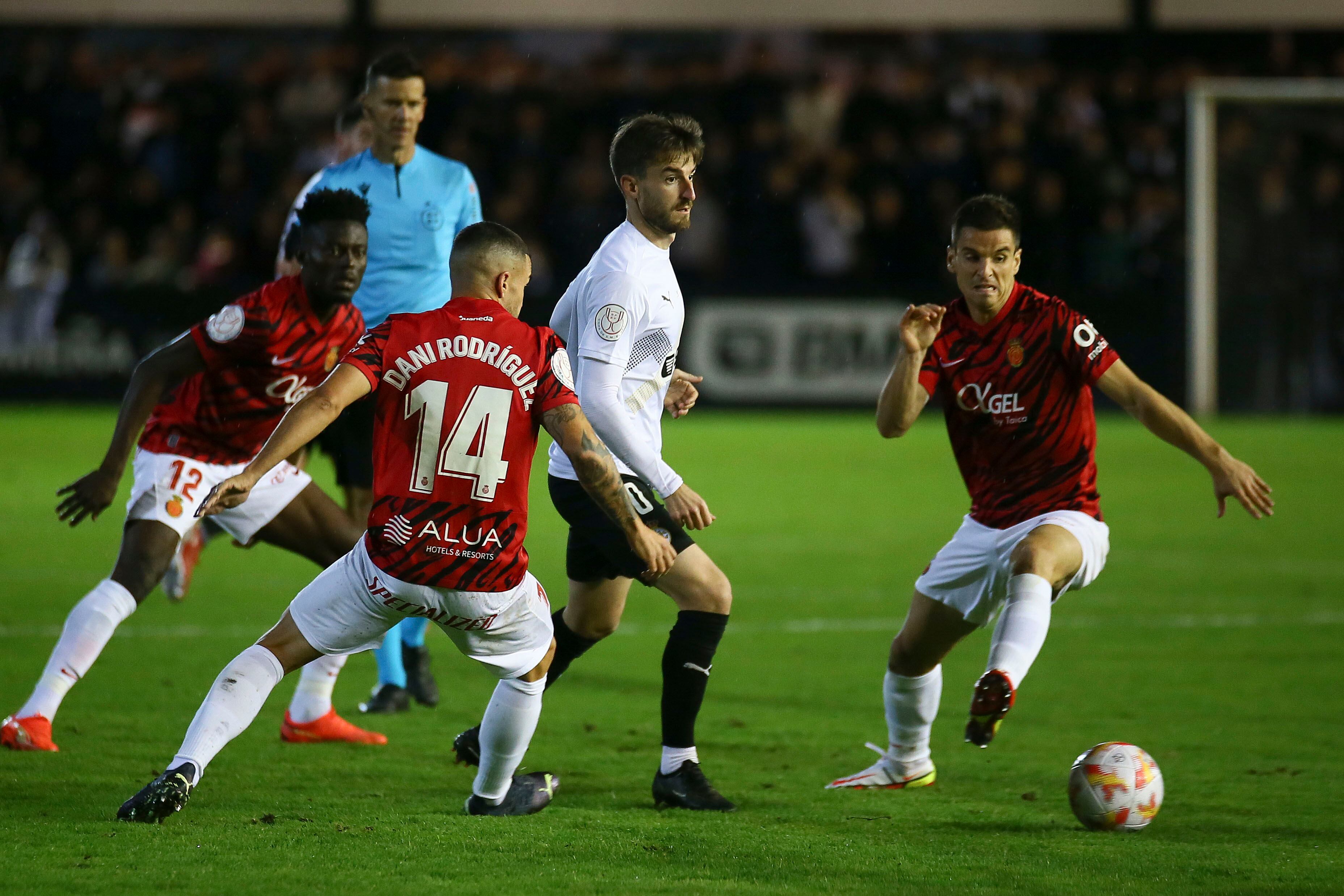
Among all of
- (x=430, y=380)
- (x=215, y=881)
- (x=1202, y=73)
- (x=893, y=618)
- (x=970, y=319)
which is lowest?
(x=215, y=881)

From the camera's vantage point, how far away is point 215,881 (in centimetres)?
401

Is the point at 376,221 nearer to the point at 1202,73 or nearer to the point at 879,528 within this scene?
the point at 879,528

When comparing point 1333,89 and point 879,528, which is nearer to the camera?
point 879,528

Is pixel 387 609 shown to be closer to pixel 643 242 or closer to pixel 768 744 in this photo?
pixel 643 242

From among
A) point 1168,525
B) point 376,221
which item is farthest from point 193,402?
point 1168,525

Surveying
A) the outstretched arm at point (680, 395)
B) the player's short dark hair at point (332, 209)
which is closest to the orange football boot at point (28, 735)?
the player's short dark hair at point (332, 209)

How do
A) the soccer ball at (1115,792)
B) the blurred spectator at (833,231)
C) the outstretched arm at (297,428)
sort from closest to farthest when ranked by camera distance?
the outstretched arm at (297,428) < the soccer ball at (1115,792) < the blurred spectator at (833,231)

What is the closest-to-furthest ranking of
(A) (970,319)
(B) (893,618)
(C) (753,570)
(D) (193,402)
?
(A) (970,319)
(D) (193,402)
(B) (893,618)
(C) (753,570)

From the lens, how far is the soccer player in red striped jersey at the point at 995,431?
5262 mm

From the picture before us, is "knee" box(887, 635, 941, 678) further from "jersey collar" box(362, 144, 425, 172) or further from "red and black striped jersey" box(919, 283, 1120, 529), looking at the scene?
"jersey collar" box(362, 144, 425, 172)

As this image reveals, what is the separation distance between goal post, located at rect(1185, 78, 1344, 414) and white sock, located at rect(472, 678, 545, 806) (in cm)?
1429

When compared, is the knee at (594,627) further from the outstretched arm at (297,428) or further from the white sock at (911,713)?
the outstretched arm at (297,428)

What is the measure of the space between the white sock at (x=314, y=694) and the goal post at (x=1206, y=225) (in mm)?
13688

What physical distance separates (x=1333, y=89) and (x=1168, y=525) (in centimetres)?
766
